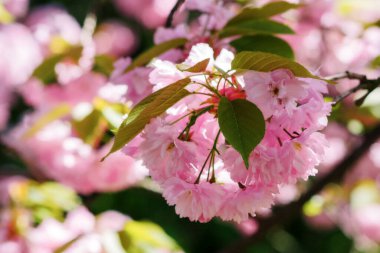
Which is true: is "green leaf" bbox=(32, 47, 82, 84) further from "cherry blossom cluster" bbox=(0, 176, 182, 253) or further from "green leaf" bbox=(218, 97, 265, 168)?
"green leaf" bbox=(218, 97, 265, 168)

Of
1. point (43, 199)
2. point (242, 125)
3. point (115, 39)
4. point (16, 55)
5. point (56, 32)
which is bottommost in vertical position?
point (115, 39)

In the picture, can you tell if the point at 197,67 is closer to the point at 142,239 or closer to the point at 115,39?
the point at 142,239

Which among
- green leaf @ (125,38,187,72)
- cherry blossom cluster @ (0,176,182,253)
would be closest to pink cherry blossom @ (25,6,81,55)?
cherry blossom cluster @ (0,176,182,253)

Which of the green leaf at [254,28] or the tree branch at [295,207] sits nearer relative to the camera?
the green leaf at [254,28]

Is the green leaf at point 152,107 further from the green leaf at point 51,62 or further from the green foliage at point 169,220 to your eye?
the green foliage at point 169,220

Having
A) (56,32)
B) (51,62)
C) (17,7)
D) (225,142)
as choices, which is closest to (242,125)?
(225,142)

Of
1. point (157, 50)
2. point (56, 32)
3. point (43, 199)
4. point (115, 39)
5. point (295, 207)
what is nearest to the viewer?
point (157, 50)

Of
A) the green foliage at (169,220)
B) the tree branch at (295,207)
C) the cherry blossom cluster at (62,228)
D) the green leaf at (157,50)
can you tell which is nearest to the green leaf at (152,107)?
the green leaf at (157,50)
